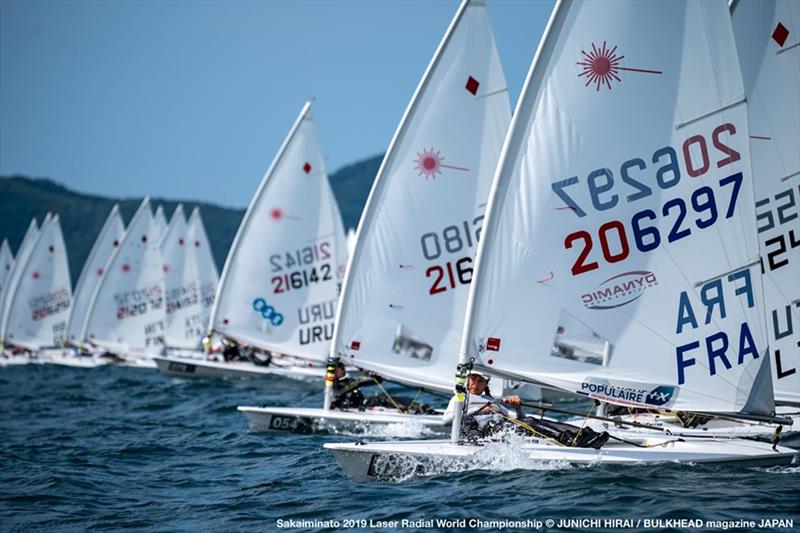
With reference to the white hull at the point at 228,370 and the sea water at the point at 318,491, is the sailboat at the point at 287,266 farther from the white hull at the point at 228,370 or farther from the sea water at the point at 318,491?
the sea water at the point at 318,491

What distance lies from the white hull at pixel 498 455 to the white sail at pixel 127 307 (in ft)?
94.7

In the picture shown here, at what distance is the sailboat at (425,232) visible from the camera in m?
16.8

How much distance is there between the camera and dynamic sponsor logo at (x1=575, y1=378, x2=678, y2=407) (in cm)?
1125

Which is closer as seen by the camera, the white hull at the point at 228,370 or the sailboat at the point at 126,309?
the white hull at the point at 228,370

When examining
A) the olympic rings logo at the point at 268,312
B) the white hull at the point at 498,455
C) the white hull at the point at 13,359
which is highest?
the olympic rings logo at the point at 268,312

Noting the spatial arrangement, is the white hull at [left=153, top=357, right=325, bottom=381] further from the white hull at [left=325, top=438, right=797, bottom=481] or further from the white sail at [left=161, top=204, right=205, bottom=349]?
the white hull at [left=325, top=438, right=797, bottom=481]

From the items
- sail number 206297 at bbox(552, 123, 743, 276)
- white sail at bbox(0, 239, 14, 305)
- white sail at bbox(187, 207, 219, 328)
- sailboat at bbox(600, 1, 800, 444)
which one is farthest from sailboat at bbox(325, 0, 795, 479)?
white sail at bbox(0, 239, 14, 305)

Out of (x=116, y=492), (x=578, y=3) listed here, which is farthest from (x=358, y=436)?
(x=578, y=3)

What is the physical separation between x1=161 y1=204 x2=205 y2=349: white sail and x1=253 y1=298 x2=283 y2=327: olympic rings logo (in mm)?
14805

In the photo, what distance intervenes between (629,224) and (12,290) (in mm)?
40231

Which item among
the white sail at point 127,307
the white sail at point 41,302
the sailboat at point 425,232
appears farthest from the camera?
the white sail at point 41,302

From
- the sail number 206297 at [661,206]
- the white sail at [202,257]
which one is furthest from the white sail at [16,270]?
the sail number 206297 at [661,206]

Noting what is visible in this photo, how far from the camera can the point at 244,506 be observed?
1045 cm

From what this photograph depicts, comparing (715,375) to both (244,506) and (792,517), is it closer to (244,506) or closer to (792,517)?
(792,517)
